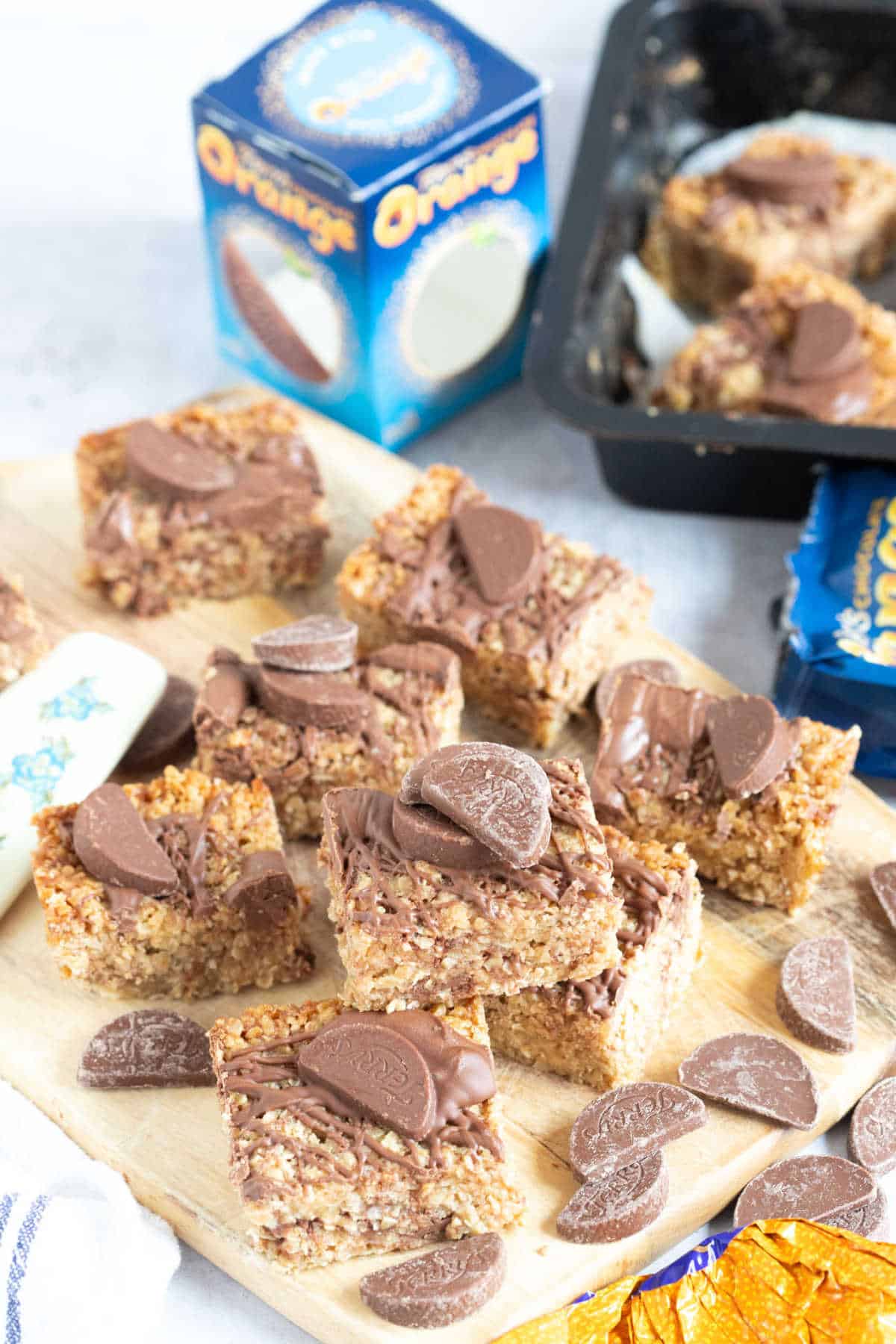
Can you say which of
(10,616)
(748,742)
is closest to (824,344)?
(748,742)

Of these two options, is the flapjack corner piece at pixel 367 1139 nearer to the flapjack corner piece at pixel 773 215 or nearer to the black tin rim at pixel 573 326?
the black tin rim at pixel 573 326

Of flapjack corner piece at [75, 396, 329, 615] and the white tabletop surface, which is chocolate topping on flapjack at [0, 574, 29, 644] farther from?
the white tabletop surface

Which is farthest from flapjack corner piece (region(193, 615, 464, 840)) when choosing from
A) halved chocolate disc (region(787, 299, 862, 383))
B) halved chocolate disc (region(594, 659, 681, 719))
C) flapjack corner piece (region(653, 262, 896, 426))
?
halved chocolate disc (region(787, 299, 862, 383))

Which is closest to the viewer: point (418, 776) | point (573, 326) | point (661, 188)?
point (418, 776)

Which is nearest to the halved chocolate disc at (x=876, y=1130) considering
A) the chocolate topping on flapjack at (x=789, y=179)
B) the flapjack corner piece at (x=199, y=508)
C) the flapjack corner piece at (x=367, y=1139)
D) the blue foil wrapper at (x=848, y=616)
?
the flapjack corner piece at (x=367, y=1139)

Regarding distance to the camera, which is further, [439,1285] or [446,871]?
[446,871]

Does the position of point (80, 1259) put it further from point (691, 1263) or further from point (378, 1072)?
point (691, 1263)

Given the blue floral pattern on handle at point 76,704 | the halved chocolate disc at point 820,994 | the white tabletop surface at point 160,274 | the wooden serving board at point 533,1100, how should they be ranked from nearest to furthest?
the wooden serving board at point 533,1100 → the halved chocolate disc at point 820,994 → the blue floral pattern on handle at point 76,704 → the white tabletop surface at point 160,274

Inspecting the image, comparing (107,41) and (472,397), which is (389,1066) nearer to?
(472,397)
